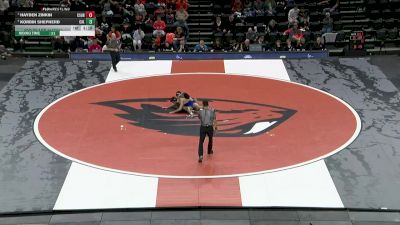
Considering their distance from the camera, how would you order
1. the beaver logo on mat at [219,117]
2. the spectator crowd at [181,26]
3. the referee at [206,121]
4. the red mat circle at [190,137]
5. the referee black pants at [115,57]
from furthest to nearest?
the spectator crowd at [181,26] < the referee black pants at [115,57] < the beaver logo on mat at [219,117] < the red mat circle at [190,137] < the referee at [206,121]

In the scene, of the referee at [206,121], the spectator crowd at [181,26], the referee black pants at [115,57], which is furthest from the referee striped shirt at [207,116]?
the spectator crowd at [181,26]

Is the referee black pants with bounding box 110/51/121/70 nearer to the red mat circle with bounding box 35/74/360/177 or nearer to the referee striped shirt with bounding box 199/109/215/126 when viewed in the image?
the red mat circle with bounding box 35/74/360/177

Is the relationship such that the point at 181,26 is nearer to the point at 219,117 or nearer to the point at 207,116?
the point at 219,117

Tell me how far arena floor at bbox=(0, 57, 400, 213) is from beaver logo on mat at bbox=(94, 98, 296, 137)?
0.09 feet

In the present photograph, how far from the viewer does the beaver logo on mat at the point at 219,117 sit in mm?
17172

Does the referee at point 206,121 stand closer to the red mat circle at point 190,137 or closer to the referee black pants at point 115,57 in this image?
the red mat circle at point 190,137

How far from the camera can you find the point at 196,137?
1672 cm

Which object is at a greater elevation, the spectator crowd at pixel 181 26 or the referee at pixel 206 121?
the spectator crowd at pixel 181 26

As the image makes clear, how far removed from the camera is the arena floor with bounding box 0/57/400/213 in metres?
13.6

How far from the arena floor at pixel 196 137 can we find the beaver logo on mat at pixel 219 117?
3 centimetres

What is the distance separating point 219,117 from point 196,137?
1.48 metres
